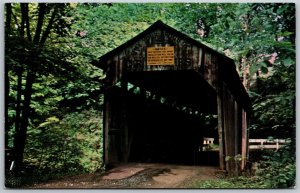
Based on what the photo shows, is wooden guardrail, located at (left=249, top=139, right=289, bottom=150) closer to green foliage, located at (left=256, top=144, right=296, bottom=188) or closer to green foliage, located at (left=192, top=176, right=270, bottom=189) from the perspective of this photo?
green foliage, located at (left=256, top=144, right=296, bottom=188)

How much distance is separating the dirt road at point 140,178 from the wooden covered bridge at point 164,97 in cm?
50

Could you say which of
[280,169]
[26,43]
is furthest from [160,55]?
[280,169]

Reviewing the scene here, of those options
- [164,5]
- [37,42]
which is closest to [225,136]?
[164,5]

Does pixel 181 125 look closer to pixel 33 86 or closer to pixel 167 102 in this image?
pixel 167 102

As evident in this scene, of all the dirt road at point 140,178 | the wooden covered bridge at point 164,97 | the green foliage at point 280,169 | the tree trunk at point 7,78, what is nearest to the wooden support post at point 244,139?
the wooden covered bridge at point 164,97

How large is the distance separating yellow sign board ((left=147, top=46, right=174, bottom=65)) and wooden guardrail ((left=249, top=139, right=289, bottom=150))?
2012mm

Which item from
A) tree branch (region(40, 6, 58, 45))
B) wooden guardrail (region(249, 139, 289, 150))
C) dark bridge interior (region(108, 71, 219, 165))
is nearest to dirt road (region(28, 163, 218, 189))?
wooden guardrail (region(249, 139, 289, 150))

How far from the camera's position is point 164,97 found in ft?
35.2

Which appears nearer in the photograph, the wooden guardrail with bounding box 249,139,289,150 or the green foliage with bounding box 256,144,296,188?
the green foliage with bounding box 256,144,296,188

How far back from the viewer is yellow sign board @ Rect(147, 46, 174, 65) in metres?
7.33

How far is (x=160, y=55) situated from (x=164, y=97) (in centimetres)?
340

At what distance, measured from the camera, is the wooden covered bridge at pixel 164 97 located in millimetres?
7305

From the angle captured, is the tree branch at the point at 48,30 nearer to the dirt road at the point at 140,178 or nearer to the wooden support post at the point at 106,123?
the wooden support post at the point at 106,123

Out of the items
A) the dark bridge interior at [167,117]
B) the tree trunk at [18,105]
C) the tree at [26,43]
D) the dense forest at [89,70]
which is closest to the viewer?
the dense forest at [89,70]
